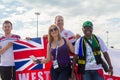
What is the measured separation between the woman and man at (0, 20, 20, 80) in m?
1.39

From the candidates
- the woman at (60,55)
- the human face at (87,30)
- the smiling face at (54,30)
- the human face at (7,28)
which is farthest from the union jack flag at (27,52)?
the human face at (87,30)

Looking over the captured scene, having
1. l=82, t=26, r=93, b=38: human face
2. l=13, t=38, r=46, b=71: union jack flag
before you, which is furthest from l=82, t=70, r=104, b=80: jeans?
l=13, t=38, r=46, b=71: union jack flag

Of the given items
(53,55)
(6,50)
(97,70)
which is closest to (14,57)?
(6,50)

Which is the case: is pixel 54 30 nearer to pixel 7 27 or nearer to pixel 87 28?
pixel 87 28

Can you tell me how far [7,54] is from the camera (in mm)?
7645

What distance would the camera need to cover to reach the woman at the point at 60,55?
21.3ft

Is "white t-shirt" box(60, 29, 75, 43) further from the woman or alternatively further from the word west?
the word west

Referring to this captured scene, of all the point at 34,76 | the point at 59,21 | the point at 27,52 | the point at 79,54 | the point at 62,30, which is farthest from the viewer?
the point at 27,52

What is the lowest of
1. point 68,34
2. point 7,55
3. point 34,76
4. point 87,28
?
point 34,76

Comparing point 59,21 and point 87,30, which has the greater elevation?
point 59,21

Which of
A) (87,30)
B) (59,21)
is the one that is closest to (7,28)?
(59,21)

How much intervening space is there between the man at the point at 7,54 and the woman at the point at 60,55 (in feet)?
4.56

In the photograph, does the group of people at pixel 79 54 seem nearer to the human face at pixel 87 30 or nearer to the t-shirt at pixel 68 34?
the human face at pixel 87 30

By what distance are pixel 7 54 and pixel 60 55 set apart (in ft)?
5.61
